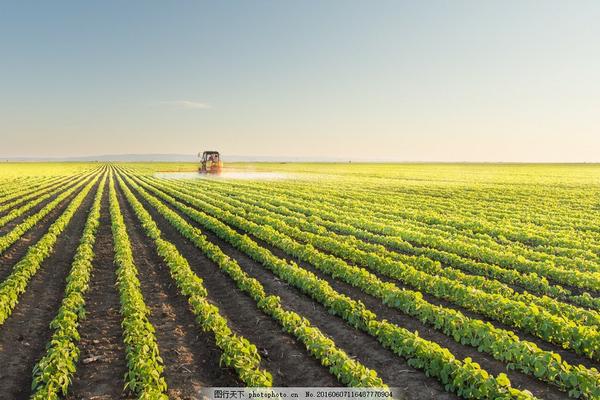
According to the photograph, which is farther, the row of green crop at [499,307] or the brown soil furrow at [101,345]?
the row of green crop at [499,307]

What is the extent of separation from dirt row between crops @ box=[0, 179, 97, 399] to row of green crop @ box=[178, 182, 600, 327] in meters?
8.42

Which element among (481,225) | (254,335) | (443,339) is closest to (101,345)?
(254,335)

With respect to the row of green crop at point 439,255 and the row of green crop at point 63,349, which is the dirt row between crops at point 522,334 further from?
the row of green crop at point 63,349

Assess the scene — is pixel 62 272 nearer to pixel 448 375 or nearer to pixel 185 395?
pixel 185 395

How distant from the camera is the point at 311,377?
6.79 metres

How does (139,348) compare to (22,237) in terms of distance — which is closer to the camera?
(139,348)

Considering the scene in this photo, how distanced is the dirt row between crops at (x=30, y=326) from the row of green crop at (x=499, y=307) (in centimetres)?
853

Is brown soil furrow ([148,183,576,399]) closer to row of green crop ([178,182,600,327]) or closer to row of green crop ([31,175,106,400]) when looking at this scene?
row of green crop ([178,182,600,327])

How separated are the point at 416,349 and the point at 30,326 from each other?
7.79 m

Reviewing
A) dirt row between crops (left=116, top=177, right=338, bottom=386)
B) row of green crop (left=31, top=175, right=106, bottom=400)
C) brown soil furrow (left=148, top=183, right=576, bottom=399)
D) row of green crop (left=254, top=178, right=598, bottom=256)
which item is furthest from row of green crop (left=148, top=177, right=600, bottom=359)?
row of green crop (left=31, top=175, right=106, bottom=400)

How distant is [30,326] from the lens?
8.53m

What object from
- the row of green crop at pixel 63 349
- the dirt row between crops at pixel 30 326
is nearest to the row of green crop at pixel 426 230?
the row of green crop at pixel 63 349

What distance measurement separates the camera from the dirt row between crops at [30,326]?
21.9 feet

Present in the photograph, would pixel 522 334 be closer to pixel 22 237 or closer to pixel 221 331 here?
pixel 221 331
